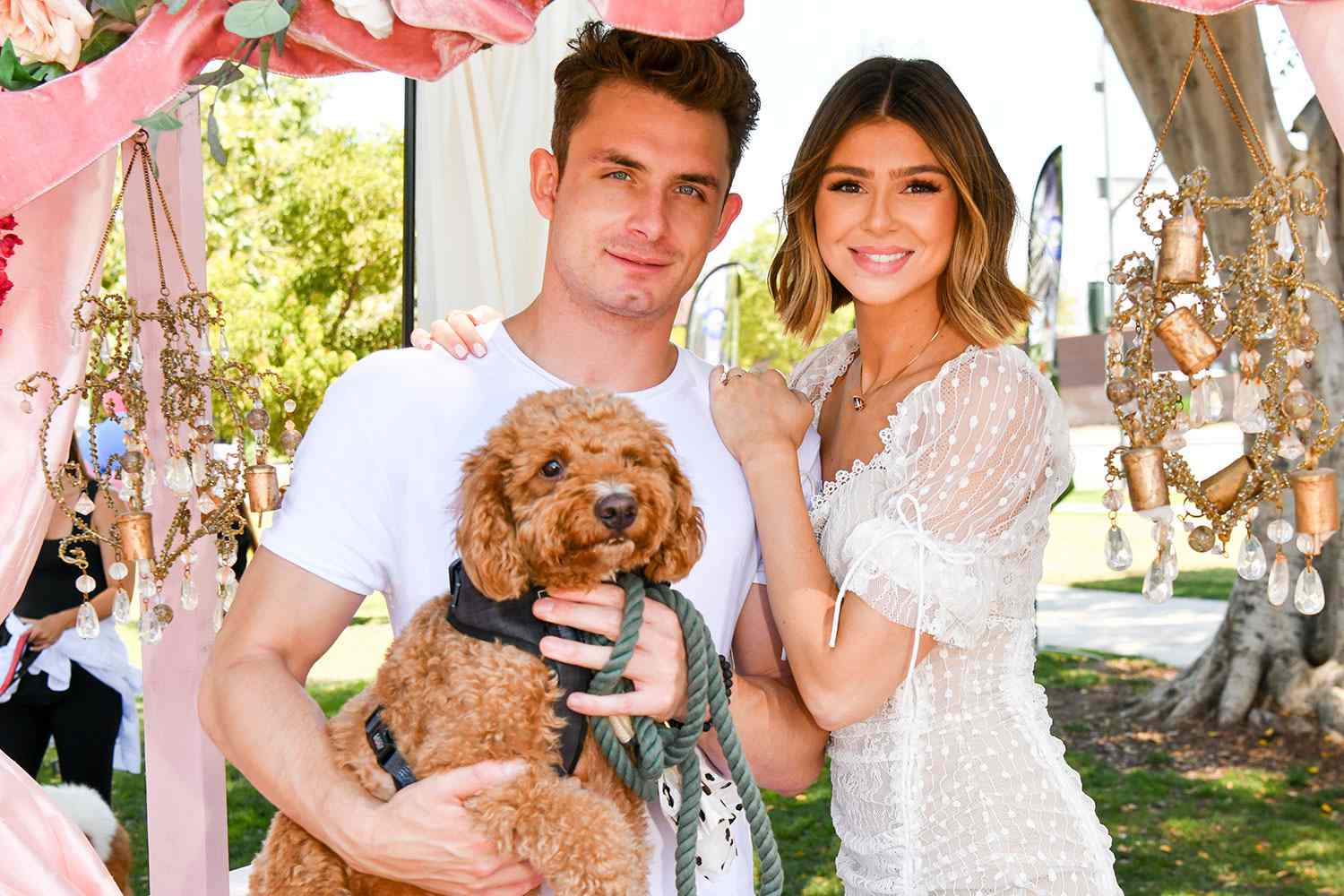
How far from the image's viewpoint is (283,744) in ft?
5.81

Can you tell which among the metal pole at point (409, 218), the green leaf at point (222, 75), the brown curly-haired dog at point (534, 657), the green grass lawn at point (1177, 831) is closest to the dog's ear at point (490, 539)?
the brown curly-haired dog at point (534, 657)

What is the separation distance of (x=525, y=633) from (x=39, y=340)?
40.6 inches

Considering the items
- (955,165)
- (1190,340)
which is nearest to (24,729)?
(955,165)

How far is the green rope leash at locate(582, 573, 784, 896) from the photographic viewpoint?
159 cm

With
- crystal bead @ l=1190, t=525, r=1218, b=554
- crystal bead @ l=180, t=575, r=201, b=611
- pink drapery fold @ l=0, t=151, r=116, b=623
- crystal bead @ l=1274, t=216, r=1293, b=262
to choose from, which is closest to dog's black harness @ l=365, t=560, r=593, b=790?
crystal bead @ l=180, t=575, r=201, b=611

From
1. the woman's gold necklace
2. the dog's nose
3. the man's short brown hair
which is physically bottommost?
the dog's nose

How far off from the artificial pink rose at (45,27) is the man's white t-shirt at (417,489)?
68cm

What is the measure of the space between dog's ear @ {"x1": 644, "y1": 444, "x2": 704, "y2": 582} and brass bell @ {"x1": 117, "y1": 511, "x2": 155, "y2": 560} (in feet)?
3.14

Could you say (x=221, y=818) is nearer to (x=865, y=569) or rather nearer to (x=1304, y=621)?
(x=865, y=569)

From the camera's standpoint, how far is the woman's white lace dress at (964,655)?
85.3 inches

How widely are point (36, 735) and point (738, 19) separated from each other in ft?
14.3

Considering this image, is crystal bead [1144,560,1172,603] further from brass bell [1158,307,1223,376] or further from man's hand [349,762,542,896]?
man's hand [349,762,542,896]

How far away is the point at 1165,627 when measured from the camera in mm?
11484

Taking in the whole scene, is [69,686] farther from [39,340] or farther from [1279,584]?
[1279,584]
